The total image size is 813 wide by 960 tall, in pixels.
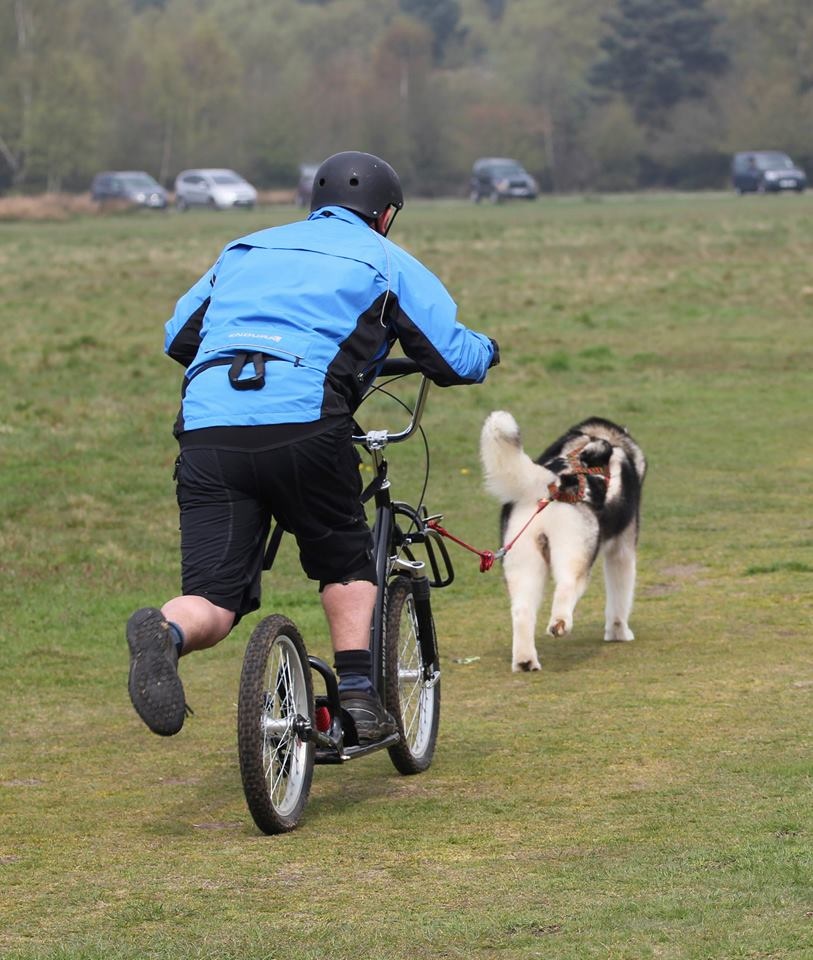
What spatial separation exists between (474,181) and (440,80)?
31570 millimetres

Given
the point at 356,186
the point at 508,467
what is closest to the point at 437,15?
the point at 508,467

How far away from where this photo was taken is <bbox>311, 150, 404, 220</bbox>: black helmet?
16.5 feet

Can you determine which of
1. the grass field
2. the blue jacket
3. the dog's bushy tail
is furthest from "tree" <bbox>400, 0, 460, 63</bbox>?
the blue jacket

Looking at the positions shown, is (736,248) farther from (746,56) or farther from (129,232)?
(746,56)

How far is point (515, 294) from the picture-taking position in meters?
26.3

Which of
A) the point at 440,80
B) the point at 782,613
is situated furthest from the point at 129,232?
the point at 440,80

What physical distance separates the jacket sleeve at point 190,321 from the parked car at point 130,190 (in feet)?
200

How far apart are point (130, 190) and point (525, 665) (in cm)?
6031

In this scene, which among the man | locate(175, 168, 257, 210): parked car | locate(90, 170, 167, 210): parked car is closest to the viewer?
the man

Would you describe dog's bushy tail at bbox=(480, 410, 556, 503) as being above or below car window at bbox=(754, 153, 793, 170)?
above

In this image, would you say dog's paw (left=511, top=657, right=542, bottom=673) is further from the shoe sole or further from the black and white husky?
the shoe sole

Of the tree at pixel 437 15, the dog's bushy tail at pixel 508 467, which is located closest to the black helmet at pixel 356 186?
the dog's bushy tail at pixel 508 467

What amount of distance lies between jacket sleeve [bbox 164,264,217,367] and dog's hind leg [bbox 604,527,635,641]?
3198mm

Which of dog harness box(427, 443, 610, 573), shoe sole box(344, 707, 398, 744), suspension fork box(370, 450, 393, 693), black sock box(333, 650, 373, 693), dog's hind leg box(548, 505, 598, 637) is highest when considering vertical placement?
suspension fork box(370, 450, 393, 693)
